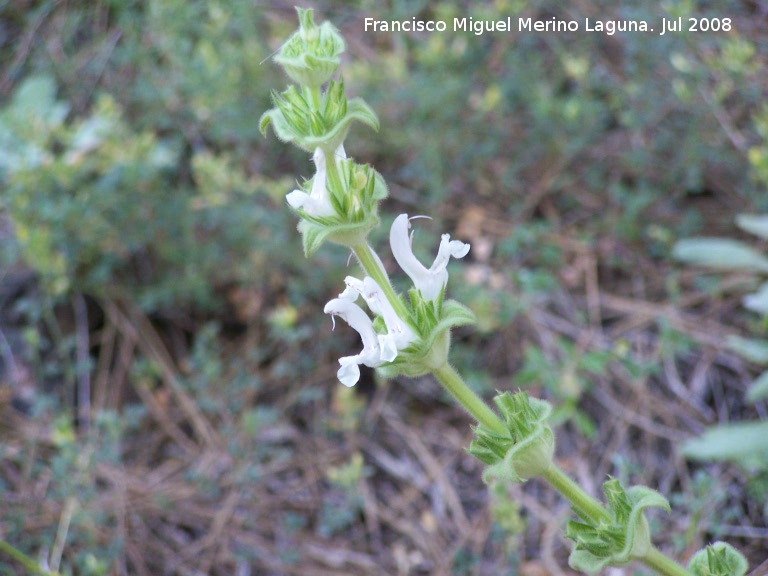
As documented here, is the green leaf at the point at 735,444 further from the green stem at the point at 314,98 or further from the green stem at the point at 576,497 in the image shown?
the green stem at the point at 314,98

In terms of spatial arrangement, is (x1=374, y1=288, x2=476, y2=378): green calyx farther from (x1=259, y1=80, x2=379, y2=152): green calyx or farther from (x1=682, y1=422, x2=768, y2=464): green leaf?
(x1=682, y1=422, x2=768, y2=464): green leaf

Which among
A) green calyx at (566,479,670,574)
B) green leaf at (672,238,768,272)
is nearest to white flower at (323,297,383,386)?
green calyx at (566,479,670,574)

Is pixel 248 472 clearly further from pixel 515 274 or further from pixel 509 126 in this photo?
pixel 509 126

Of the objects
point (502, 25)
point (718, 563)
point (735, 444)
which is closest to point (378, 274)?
point (718, 563)

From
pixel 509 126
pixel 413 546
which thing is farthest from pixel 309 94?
pixel 509 126

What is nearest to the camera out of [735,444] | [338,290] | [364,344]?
[364,344]

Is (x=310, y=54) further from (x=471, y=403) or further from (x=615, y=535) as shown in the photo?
(x=615, y=535)
